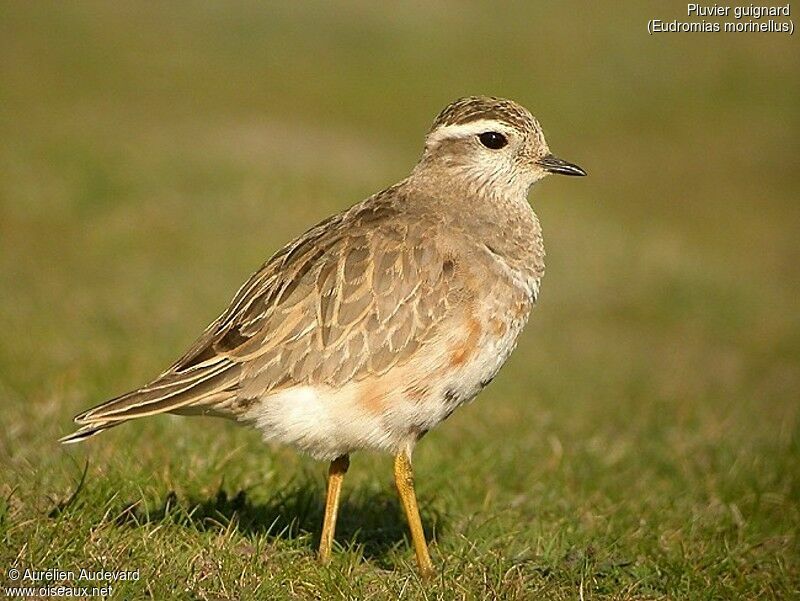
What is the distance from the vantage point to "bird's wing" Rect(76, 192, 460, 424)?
5500 mm

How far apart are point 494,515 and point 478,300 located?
159 cm

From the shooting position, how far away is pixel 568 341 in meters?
13.8

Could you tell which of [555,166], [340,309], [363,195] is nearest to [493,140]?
[555,166]

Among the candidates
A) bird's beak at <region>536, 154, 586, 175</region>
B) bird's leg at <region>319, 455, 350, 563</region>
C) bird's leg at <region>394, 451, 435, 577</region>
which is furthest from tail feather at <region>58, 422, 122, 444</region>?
bird's beak at <region>536, 154, 586, 175</region>

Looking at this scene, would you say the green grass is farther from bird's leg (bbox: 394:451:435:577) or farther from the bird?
the bird

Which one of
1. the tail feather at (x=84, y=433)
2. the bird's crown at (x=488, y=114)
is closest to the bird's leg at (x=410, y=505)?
the tail feather at (x=84, y=433)

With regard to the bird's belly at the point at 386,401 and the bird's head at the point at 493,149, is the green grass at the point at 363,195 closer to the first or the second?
the bird's belly at the point at 386,401

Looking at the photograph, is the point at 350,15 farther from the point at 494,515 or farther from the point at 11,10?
the point at 494,515

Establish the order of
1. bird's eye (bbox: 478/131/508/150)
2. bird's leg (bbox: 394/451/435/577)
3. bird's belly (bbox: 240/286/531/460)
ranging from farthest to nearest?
bird's eye (bbox: 478/131/508/150), bird's leg (bbox: 394/451/435/577), bird's belly (bbox: 240/286/531/460)

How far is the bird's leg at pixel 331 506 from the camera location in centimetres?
579

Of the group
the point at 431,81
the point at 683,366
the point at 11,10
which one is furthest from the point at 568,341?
the point at 11,10

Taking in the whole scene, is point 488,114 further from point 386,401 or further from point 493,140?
point 386,401

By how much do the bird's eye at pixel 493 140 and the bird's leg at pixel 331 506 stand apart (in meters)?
1.87

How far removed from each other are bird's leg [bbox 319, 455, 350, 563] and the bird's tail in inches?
31.5
